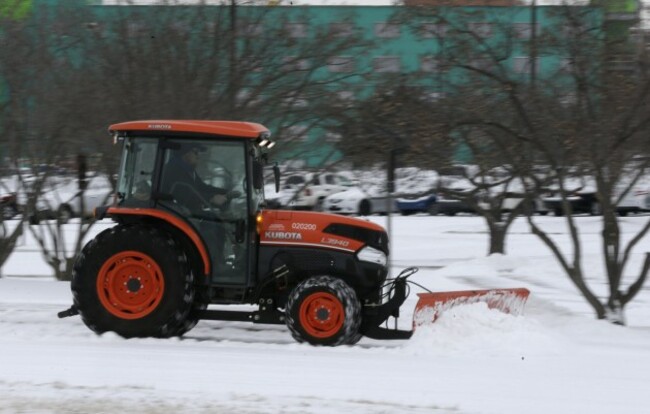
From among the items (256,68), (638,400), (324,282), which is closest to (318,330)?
(324,282)

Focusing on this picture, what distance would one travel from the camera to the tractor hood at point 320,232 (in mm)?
9523

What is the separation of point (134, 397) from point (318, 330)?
2592 millimetres

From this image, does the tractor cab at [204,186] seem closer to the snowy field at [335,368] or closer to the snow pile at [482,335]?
the snowy field at [335,368]

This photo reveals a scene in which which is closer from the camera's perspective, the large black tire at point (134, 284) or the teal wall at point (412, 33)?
the large black tire at point (134, 284)

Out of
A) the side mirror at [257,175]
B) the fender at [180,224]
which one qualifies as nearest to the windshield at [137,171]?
the fender at [180,224]

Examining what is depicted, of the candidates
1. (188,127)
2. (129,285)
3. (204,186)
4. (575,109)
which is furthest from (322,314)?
(575,109)

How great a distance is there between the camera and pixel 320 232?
9562 mm

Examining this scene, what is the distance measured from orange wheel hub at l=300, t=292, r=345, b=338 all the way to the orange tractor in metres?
0.17

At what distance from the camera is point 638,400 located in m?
7.13

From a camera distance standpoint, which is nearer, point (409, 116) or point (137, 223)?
point (137, 223)

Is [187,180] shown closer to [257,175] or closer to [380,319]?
[257,175]

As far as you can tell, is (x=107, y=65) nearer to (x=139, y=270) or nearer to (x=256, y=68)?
(x=256, y=68)

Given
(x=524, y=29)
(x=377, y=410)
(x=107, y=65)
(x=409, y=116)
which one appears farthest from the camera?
(x=107, y=65)

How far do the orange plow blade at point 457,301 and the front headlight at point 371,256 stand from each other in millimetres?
553
